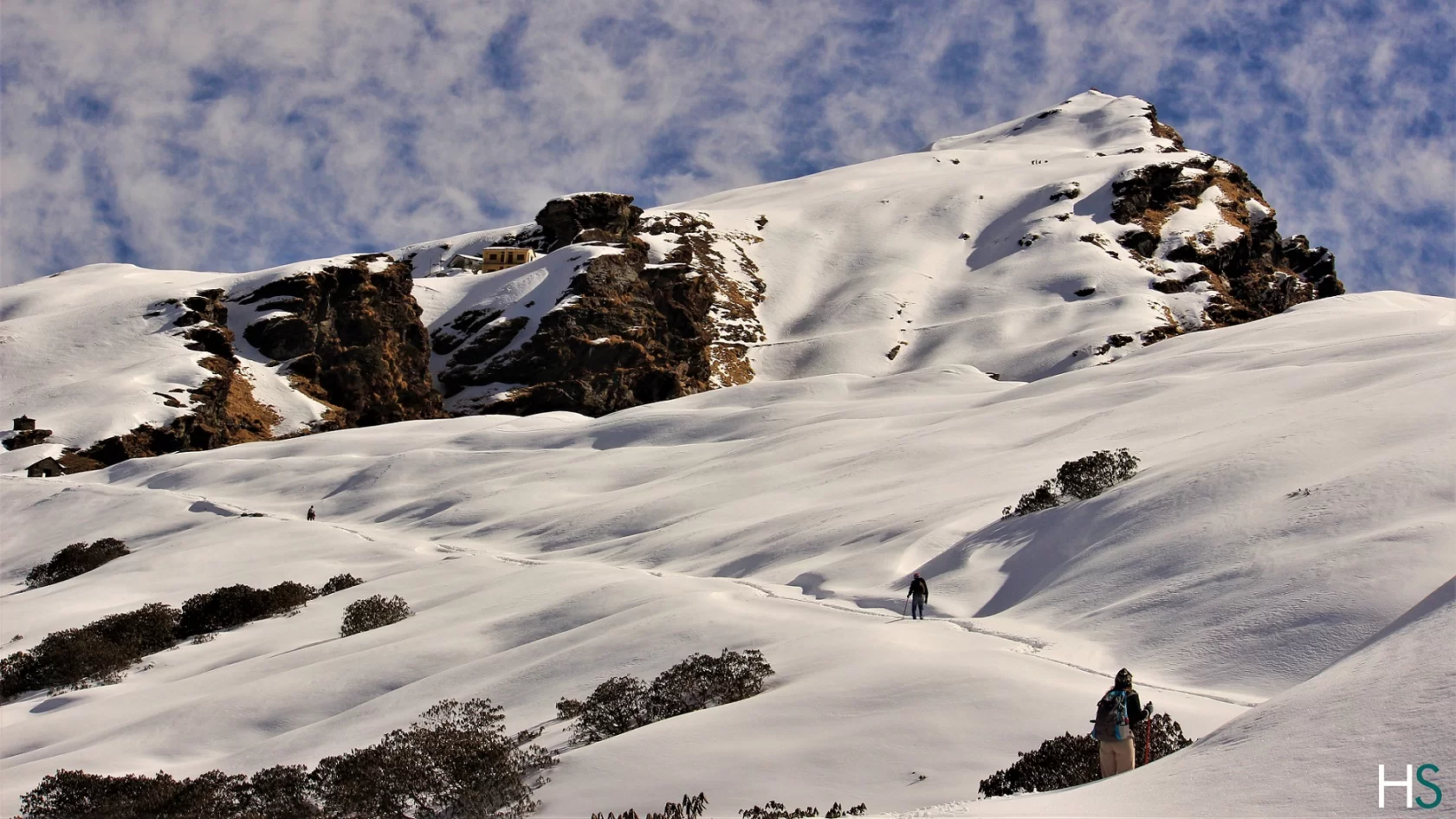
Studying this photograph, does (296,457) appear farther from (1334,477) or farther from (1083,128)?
(1083,128)

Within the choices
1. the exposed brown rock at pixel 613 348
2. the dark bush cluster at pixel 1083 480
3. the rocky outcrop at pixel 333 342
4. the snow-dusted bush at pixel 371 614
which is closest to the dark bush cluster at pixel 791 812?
the dark bush cluster at pixel 1083 480

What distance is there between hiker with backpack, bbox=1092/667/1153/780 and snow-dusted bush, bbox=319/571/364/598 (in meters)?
22.1

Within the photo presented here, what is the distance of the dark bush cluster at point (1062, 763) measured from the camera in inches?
383

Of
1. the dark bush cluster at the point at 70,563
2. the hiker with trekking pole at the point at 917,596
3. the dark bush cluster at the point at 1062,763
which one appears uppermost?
the dark bush cluster at the point at 70,563

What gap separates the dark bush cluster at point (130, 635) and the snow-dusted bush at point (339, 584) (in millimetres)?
30

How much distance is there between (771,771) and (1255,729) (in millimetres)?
4582

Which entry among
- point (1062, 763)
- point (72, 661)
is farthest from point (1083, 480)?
point (72, 661)

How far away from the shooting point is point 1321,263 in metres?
120

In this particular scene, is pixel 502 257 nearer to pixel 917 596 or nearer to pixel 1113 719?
pixel 917 596

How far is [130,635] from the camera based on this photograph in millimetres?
23578

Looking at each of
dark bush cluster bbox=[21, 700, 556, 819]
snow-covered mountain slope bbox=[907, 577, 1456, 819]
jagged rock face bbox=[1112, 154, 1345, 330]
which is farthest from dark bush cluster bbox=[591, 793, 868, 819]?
jagged rock face bbox=[1112, 154, 1345, 330]

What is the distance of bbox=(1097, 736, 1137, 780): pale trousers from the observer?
A: 31.3 feet

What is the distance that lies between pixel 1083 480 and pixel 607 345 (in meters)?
68.9

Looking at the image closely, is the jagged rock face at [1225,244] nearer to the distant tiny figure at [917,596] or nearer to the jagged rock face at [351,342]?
the jagged rock face at [351,342]
